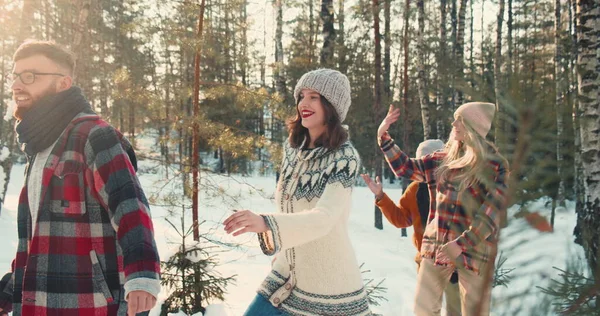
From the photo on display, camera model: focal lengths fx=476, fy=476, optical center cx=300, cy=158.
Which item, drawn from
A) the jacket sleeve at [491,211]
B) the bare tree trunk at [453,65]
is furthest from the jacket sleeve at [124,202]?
the jacket sleeve at [491,211]

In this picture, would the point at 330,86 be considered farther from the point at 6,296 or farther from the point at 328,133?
the point at 6,296

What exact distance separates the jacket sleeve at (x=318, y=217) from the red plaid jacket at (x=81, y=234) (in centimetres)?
49

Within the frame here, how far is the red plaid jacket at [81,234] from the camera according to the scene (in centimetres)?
196

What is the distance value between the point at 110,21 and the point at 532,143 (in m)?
25.2

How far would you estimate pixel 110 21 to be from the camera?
75.2ft

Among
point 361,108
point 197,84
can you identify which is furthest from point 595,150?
point 361,108

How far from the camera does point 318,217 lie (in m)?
2.11

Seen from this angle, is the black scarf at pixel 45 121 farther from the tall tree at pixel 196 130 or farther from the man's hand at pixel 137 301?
the tall tree at pixel 196 130

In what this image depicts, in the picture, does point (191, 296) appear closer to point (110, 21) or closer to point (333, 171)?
point (333, 171)

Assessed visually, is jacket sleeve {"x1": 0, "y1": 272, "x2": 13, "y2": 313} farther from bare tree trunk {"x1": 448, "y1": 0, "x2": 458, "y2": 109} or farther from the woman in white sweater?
bare tree trunk {"x1": 448, "y1": 0, "x2": 458, "y2": 109}

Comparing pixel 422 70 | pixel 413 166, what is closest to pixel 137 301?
pixel 413 166

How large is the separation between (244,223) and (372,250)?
26.2 ft

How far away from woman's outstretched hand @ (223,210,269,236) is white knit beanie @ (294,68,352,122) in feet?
3.14

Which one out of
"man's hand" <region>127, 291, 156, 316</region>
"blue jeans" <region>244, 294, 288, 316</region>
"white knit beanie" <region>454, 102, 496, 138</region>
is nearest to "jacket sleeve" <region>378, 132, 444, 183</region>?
"blue jeans" <region>244, 294, 288, 316</region>
